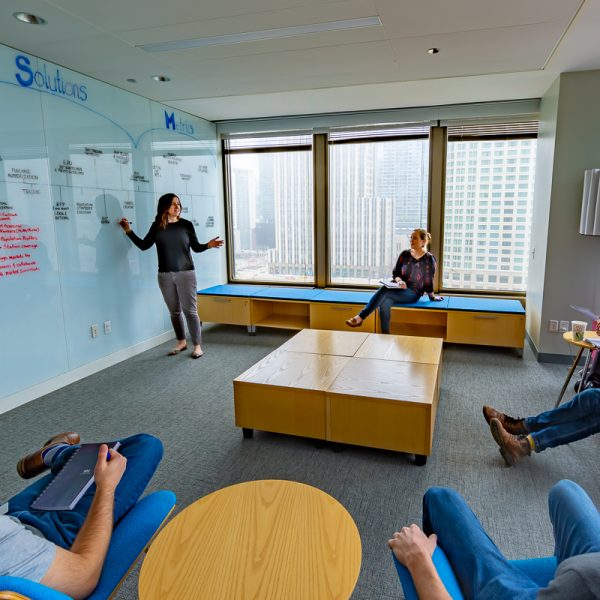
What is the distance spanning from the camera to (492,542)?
4.05ft

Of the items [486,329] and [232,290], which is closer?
[486,329]

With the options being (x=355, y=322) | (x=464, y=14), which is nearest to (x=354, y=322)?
(x=355, y=322)

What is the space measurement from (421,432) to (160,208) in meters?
3.22

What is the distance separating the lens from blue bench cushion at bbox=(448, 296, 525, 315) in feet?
14.2

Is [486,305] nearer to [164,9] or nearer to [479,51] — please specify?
[479,51]

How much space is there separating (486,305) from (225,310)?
9.31ft

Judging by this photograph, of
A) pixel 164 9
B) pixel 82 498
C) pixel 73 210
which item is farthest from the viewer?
pixel 73 210

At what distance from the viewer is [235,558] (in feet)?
4.09

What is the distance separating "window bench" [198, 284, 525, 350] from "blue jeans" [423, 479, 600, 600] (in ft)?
10.6

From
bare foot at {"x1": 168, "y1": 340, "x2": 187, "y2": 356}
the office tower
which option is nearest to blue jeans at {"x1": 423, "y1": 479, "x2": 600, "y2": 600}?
bare foot at {"x1": 168, "y1": 340, "x2": 187, "y2": 356}

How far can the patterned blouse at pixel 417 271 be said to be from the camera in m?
4.65

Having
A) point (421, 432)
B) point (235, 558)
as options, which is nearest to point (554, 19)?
point (421, 432)

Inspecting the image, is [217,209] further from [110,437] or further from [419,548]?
[419,548]

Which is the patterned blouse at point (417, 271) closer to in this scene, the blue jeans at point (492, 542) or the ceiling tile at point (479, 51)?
the ceiling tile at point (479, 51)
